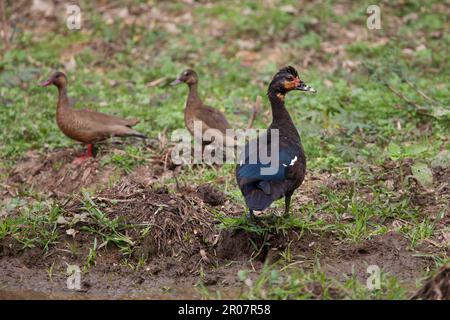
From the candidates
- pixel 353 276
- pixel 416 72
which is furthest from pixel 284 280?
pixel 416 72

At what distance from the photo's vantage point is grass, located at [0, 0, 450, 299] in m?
7.06

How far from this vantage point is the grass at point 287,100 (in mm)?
7059

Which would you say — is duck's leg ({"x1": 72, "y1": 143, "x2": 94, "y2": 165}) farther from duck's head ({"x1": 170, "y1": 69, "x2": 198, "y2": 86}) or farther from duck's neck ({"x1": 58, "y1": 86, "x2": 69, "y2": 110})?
duck's head ({"x1": 170, "y1": 69, "x2": 198, "y2": 86})

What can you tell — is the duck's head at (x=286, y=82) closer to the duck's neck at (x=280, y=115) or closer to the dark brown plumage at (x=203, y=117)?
the duck's neck at (x=280, y=115)

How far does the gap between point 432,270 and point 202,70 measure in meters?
6.32

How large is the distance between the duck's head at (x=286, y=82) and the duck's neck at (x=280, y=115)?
0.05m

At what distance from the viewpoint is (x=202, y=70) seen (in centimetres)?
1198

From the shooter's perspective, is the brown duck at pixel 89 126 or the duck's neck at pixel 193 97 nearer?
the brown duck at pixel 89 126

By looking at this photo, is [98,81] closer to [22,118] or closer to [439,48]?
[22,118]

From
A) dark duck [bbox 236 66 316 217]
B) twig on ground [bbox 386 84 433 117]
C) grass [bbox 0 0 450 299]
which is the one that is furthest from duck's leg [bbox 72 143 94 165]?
twig on ground [bbox 386 84 433 117]

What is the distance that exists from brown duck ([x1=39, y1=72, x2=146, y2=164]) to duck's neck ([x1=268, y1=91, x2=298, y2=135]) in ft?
8.28

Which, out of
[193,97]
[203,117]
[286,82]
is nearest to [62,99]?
[193,97]
